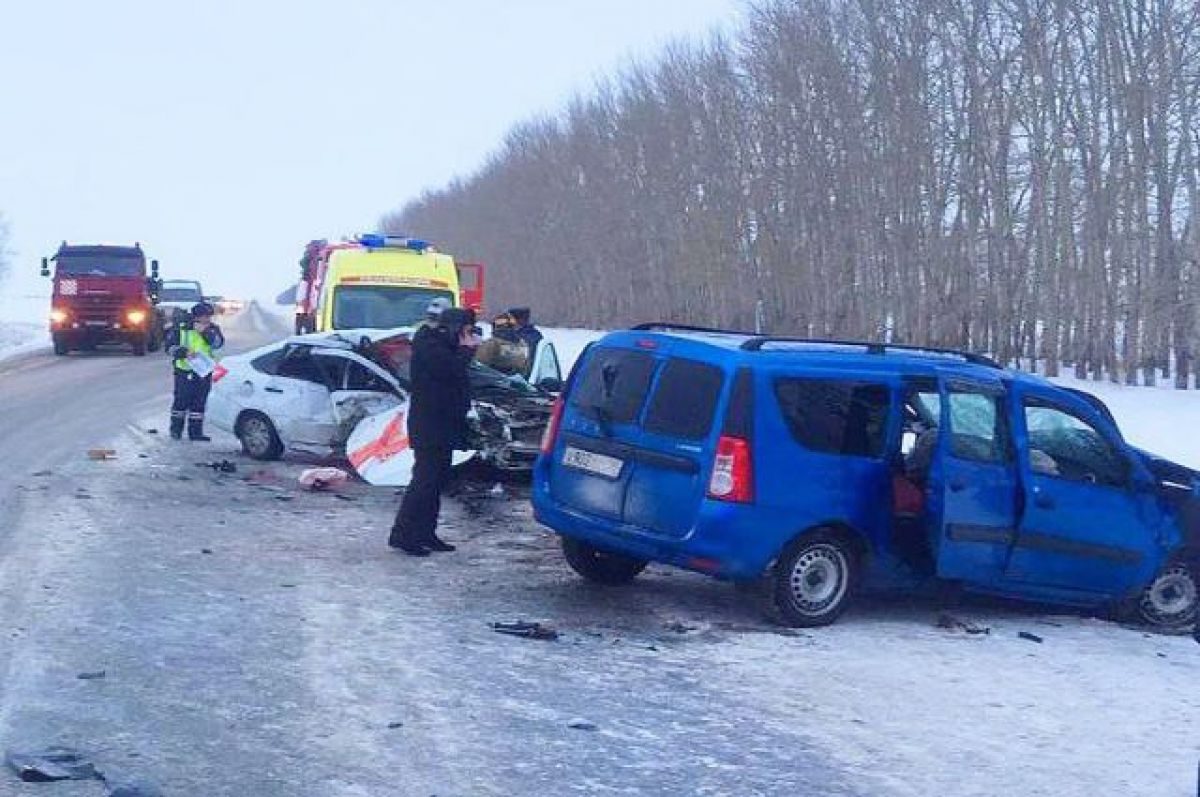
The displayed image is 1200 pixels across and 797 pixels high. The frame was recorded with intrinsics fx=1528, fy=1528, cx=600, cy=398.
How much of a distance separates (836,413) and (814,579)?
3.25 feet

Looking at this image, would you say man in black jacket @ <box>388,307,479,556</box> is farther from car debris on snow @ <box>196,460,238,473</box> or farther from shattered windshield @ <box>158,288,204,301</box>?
shattered windshield @ <box>158,288,204,301</box>

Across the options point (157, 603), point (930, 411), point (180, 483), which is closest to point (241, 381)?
point (180, 483)

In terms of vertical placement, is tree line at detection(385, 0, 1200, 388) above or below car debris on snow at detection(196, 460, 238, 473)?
above

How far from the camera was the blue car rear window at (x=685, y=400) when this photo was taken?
8766 millimetres

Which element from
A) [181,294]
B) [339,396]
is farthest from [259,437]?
[181,294]

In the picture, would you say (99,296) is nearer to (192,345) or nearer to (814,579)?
(192,345)

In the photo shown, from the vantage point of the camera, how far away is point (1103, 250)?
98.6ft

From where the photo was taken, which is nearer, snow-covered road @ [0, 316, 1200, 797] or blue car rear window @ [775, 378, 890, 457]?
snow-covered road @ [0, 316, 1200, 797]

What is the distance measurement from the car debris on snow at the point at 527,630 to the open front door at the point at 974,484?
240 centimetres

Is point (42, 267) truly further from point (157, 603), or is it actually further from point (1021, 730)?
point (1021, 730)

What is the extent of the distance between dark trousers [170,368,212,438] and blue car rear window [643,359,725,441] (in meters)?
9.96

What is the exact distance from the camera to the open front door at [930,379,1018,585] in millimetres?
9070

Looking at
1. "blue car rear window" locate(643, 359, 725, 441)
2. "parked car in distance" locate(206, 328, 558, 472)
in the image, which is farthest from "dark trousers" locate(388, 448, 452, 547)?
"parked car in distance" locate(206, 328, 558, 472)

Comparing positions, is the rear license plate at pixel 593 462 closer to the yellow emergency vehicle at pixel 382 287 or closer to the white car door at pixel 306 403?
the white car door at pixel 306 403
